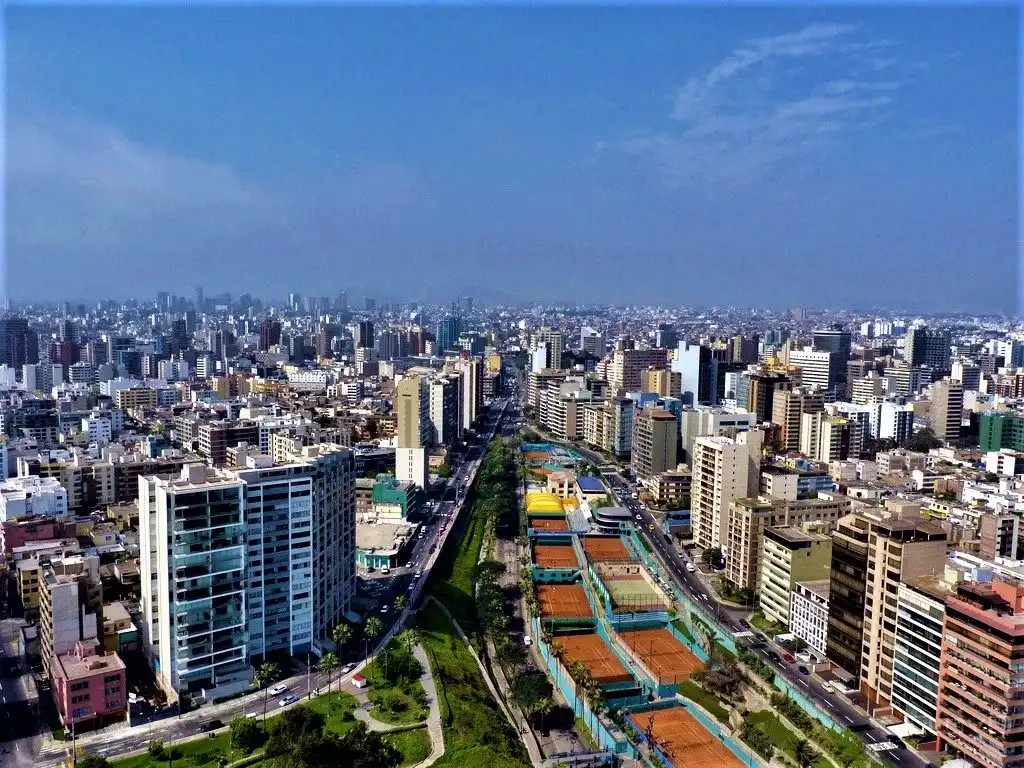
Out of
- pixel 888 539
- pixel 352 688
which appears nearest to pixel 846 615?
pixel 888 539

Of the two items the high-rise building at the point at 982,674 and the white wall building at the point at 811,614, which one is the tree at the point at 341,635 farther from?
the high-rise building at the point at 982,674

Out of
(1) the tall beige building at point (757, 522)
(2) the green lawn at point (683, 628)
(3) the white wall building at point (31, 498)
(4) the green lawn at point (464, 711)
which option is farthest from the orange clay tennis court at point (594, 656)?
(3) the white wall building at point (31, 498)

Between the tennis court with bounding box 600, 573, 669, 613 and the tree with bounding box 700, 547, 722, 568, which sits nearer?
the tennis court with bounding box 600, 573, 669, 613

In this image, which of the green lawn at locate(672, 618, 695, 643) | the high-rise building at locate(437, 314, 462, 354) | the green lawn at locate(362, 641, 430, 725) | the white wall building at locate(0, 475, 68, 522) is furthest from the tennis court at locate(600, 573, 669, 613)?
the high-rise building at locate(437, 314, 462, 354)

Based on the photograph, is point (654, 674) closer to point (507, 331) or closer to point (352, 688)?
point (352, 688)

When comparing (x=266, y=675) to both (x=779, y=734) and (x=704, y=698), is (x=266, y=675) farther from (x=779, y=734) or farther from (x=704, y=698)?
(x=779, y=734)

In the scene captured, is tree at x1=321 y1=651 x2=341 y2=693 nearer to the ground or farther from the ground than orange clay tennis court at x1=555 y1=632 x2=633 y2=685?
farther from the ground

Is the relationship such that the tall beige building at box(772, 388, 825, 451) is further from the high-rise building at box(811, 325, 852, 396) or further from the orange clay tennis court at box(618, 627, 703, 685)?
the orange clay tennis court at box(618, 627, 703, 685)
